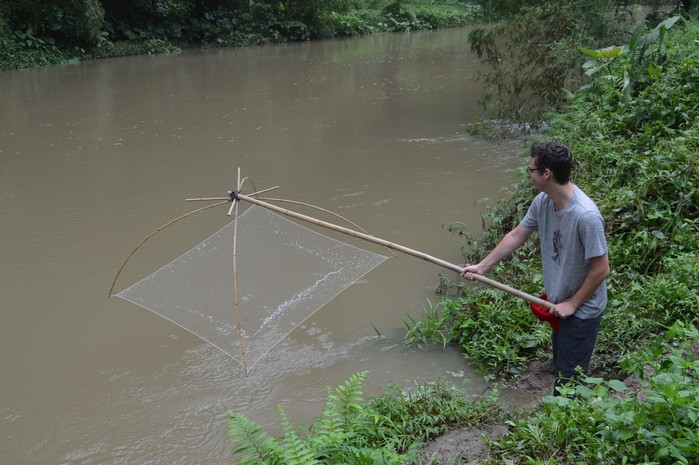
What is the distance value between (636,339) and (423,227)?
282 cm

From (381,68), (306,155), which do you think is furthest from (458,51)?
(306,155)

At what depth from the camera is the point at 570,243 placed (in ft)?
8.63

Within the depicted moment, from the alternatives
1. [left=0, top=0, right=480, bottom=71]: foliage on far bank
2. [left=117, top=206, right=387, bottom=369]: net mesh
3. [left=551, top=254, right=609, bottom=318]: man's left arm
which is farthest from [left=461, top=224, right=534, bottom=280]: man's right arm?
[left=0, top=0, right=480, bottom=71]: foliage on far bank

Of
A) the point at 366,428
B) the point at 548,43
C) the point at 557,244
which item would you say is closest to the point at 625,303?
the point at 557,244

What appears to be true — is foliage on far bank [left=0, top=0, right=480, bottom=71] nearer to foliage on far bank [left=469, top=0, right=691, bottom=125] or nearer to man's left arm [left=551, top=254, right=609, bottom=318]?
foliage on far bank [left=469, top=0, right=691, bottom=125]

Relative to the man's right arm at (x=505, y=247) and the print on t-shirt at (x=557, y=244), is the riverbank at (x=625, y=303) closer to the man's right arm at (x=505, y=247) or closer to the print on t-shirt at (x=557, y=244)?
the print on t-shirt at (x=557, y=244)

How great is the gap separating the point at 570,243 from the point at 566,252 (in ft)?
0.16

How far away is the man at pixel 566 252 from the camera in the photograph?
2557 mm

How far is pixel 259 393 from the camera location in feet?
12.5

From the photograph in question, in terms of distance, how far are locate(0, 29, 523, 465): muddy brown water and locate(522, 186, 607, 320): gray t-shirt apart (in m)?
0.92

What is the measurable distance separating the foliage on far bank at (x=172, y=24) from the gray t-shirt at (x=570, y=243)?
59.8 feet

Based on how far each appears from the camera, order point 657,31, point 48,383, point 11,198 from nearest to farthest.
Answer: point 48,383, point 657,31, point 11,198

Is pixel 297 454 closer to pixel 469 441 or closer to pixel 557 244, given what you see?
pixel 469 441

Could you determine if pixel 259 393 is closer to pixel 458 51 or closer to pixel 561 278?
pixel 561 278
